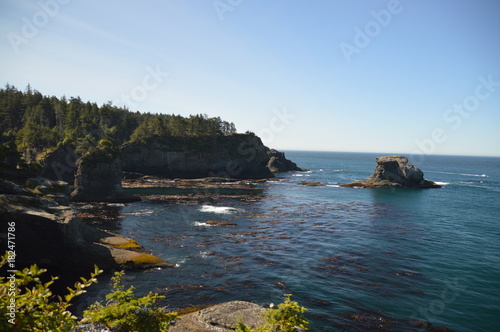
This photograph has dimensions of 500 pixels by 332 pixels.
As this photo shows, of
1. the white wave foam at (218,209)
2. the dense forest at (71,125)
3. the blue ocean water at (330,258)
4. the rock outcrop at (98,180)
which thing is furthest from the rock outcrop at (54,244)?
the dense forest at (71,125)

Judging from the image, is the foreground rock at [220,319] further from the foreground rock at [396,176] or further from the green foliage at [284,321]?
the foreground rock at [396,176]

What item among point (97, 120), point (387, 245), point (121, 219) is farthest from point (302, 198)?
point (97, 120)

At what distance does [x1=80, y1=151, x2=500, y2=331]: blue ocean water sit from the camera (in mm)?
22609

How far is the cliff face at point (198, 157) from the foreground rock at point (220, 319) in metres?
95.8

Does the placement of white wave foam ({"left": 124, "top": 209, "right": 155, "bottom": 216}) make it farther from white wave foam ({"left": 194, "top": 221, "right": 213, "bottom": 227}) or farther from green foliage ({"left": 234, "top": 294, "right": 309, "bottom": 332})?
green foliage ({"left": 234, "top": 294, "right": 309, "bottom": 332})

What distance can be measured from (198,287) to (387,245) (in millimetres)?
26421

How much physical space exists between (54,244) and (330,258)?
29.5 meters

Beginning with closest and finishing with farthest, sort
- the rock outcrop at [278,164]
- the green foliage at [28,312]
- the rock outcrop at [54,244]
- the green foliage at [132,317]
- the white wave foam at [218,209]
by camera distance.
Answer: the green foliage at [28,312] → the green foliage at [132,317] → the rock outcrop at [54,244] → the white wave foam at [218,209] → the rock outcrop at [278,164]

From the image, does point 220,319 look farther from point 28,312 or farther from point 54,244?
point 54,244

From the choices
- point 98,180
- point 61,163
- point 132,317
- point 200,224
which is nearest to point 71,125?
point 61,163

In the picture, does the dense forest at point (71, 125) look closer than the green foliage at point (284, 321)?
No

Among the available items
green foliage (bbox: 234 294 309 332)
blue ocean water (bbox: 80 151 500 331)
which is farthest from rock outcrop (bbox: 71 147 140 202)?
green foliage (bbox: 234 294 309 332)

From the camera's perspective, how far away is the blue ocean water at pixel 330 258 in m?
22.6

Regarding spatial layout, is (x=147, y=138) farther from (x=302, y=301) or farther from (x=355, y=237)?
(x=302, y=301)
